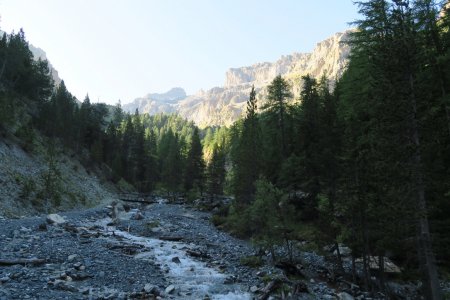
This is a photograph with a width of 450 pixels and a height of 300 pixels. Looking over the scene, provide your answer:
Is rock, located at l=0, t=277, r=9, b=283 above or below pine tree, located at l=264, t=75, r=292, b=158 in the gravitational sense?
below

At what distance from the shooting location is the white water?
16062 mm

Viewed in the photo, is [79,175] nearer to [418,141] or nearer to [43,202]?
[43,202]

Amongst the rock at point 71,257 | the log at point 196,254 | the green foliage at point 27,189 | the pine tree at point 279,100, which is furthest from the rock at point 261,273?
the pine tree at point 279,100

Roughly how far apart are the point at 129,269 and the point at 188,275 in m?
3.24

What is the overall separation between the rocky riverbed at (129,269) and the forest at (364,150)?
3.13m

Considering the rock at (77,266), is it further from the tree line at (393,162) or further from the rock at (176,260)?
the tree line at (393,162)

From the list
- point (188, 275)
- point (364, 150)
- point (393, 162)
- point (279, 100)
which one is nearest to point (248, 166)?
point (279, 100)

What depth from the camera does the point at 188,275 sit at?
19125 mm

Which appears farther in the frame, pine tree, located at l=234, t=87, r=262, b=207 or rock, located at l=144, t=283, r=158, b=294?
pine tree, located at l=234, t=87, r=262, b=207

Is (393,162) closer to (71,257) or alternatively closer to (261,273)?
(261,273)

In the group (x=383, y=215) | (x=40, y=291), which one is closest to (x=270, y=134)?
(x=383, y=215)

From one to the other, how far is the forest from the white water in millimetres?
4995

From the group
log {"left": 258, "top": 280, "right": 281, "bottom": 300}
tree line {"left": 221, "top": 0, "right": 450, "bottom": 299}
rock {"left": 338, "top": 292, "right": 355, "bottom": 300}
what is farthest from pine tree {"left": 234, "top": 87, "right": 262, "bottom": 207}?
rock {"left": 338, "top": 292, "right": 355, "bottom": 300}

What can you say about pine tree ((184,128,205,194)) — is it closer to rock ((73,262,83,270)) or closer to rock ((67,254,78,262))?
rock ((67,254,78,262))
